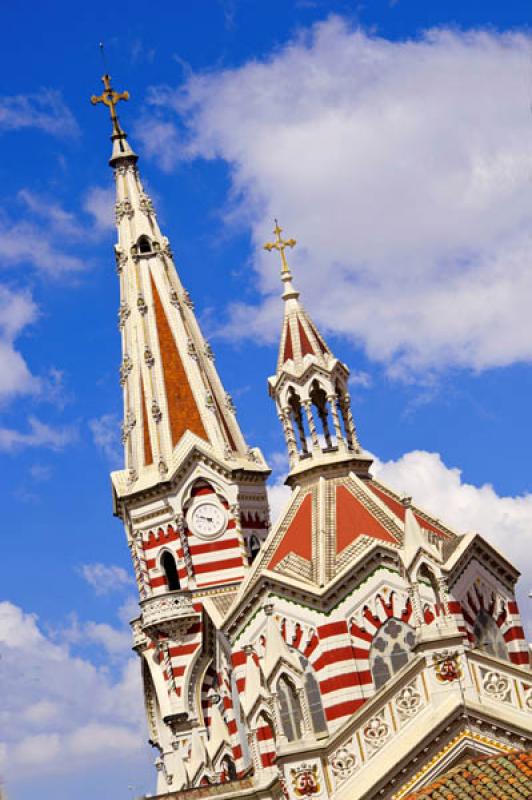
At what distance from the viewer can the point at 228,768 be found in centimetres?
4106

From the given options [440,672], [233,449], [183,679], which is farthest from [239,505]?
[440,672]

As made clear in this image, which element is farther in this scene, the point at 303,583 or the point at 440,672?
the point at 303,583

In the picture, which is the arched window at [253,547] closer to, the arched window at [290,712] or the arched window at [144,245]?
the arched window at [144,245]

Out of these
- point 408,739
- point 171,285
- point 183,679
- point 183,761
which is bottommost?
point 408,739

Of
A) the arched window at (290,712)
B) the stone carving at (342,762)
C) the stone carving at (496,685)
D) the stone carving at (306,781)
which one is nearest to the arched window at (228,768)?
the arched window at (290,712)

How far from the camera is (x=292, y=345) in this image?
41.6m

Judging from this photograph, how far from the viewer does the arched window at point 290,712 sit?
2958 cm

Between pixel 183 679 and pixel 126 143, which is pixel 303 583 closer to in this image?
pixel 183 679

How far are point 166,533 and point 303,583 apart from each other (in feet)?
39.1

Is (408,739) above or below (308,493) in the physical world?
below

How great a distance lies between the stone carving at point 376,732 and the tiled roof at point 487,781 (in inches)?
85.4

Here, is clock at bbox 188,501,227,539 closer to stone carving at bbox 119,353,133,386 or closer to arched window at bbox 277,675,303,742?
stone carving at bbox 119,353,133,386

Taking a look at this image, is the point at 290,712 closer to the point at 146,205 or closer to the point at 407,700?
the point at 407,700

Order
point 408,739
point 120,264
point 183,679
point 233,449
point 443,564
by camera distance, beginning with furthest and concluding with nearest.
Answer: point 120,264
point 233,449
point 183,679
point 443,564
point 408,739
